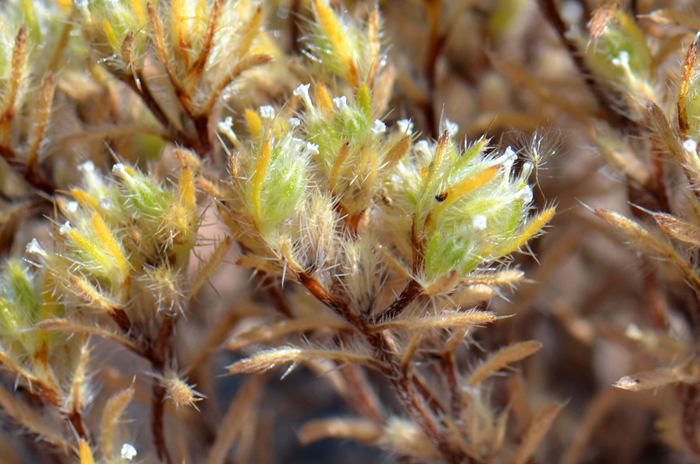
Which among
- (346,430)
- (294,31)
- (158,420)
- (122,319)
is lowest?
(346,430)

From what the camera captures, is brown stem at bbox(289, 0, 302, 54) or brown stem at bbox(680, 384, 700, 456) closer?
brown stem at bbox(680, 384, 700, 456)

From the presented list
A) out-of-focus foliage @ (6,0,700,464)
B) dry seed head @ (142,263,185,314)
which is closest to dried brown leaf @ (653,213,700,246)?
out-of-focus foliage @ (6,0,700,464)

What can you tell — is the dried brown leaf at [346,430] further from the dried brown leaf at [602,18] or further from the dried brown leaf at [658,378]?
the dried brown leaf at [602,18]

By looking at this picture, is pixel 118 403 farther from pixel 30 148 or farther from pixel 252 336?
pixel 30 148

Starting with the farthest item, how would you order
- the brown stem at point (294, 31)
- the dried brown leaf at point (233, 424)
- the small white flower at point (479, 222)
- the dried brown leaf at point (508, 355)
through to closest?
the brown stem at point (294, 31)
the dried brown leaf at point (233, 424)
the dried brown leaf at point (508, 355)
the small white flower at point (479, 222)

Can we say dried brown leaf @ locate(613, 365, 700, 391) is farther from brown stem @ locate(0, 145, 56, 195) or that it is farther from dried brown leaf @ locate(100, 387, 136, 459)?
brown stem @ locate(0, 145, 56, 195)

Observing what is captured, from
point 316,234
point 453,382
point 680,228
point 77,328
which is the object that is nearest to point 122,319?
point 77,328

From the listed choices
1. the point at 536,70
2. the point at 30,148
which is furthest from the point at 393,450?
the point at 536,70

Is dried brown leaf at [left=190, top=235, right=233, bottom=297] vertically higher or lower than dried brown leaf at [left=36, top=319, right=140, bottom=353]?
higher

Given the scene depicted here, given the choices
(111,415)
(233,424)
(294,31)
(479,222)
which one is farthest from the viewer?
(294,31)

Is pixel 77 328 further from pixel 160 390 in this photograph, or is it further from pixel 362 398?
pixel 362 398

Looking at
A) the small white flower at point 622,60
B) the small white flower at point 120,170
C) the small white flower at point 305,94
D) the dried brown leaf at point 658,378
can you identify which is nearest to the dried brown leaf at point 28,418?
the small white flower at point 120,170

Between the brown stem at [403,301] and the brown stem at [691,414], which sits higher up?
the brown stem at [403,301]
